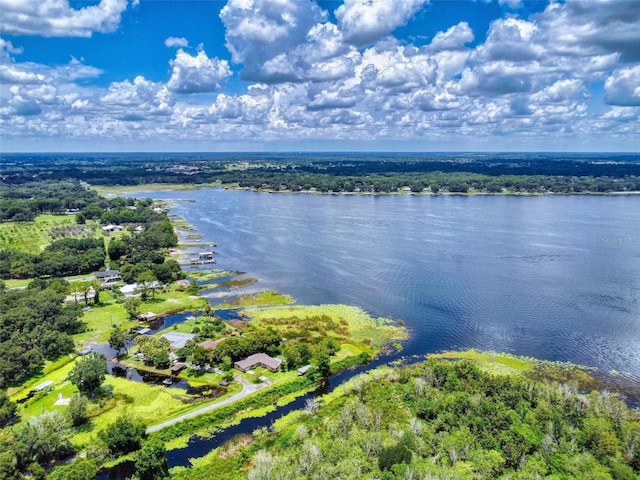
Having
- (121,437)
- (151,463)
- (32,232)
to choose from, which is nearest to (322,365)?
(121,437)

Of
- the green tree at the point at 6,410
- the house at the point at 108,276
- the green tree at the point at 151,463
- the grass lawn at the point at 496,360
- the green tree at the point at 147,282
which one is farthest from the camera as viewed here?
the house at the point at 108,276

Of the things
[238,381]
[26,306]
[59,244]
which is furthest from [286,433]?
[59,244]

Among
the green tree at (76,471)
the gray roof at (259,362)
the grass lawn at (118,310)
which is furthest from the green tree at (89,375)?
the grass lawn at (118,310)

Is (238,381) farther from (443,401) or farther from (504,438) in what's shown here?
(504,438)

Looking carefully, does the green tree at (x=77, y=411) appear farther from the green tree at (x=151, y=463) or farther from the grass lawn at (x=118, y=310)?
the grass lawn at (x=118, y=310)

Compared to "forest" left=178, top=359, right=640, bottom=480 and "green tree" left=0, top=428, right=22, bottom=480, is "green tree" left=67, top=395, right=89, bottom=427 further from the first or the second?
"forest" left=178, top=359, right=640, bottom=480

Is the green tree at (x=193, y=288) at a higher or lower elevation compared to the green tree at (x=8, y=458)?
lower
